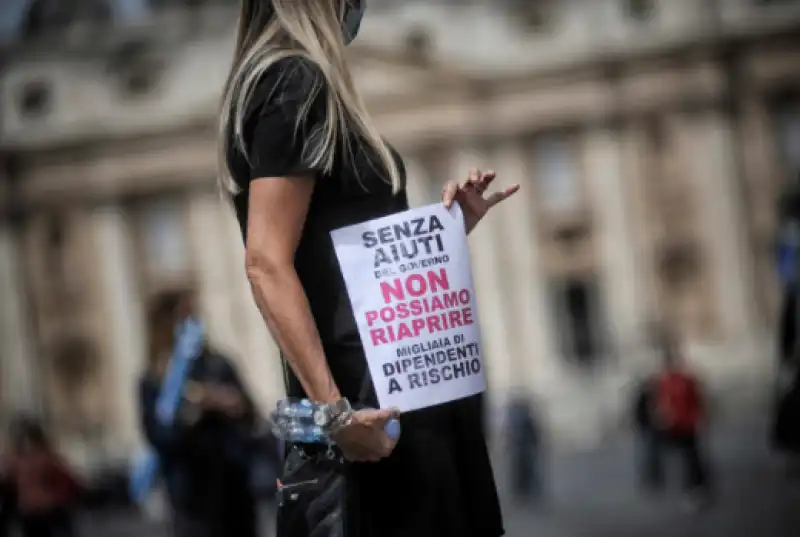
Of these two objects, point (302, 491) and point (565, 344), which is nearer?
point (302, 491)

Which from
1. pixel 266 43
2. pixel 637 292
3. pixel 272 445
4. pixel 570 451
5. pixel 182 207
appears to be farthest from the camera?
pixel 182 207

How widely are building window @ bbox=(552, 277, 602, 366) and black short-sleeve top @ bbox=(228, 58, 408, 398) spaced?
33.3 m

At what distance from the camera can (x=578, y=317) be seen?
35875 mm

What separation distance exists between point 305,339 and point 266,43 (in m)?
0.55

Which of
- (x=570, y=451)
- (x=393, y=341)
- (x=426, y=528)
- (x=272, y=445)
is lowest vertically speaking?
(x=570, y=451)

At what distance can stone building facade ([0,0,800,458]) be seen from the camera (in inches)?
1341

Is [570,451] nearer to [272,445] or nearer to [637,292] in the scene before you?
[637,292]

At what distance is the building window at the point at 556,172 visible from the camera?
117ft

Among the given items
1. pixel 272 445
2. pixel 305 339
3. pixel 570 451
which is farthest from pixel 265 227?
pixel 570 451

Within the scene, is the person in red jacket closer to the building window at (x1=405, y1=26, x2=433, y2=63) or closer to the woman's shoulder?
the woman's shoulder

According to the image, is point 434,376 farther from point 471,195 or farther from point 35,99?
point 35,99

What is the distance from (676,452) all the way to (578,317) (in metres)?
24.4

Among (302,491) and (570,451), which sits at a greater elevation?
(302,491)

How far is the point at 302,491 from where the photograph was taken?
2.12 metres
